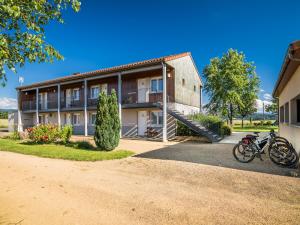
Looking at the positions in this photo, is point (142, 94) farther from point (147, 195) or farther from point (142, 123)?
point (147, 195)

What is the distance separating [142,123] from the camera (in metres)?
19.2

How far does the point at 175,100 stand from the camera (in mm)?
18203

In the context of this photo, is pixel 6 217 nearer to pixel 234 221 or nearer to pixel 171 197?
pixel 171 197

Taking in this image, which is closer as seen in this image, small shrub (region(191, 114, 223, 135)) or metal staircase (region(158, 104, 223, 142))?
metal staircase (region(158, 104, 223, 142))

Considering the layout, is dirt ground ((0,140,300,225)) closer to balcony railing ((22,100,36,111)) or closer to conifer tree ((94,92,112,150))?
conifer tree ((94,92,112,150))

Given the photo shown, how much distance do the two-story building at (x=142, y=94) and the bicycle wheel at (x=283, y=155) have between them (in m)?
7.54

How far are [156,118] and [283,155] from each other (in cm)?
1204

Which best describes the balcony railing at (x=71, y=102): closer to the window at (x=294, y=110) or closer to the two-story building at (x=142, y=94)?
the two-story building at (x=142, y=94)

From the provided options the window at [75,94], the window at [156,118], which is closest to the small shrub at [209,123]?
the window at [156,118]

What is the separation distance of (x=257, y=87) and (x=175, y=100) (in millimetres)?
24813

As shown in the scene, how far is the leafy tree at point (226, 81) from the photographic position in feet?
101

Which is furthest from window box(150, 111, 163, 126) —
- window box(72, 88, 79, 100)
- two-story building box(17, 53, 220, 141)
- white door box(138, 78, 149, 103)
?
window box(72, 88, 79, 100)

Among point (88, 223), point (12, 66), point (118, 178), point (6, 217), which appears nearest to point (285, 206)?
point (88, 223)

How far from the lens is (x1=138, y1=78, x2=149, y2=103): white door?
18.8 meters
